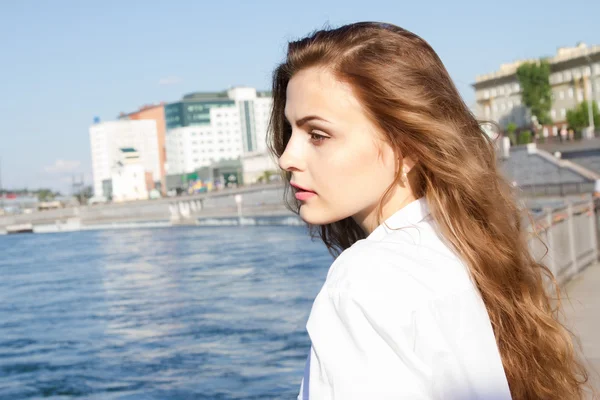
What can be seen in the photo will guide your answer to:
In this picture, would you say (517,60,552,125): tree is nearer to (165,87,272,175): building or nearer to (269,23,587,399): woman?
(269,23,587,399): woman

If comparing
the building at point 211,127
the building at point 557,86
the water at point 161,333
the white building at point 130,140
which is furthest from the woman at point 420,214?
the white building at point 130,140

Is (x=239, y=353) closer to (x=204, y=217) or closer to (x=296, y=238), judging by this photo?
(x=296, y=238)

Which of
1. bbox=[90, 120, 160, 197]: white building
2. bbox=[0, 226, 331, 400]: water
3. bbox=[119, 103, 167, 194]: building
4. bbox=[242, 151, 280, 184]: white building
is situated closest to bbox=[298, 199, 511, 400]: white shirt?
bbox=[0, 226, 331, 400]: water

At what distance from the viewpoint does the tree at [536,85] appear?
8212 cm

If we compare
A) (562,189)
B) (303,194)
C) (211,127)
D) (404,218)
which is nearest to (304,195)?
(303,194)

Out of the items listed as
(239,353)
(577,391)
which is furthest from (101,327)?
(577,391)

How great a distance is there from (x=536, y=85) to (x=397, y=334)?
8549cm

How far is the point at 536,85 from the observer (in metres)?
83.1

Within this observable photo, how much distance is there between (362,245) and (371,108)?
26cm

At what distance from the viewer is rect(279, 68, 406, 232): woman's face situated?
4.79 feet

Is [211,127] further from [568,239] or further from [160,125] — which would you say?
[568,239]

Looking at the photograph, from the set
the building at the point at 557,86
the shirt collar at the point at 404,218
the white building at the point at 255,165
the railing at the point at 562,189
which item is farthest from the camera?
the white building at the point at 255,165

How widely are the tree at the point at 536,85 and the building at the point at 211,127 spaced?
90752mm

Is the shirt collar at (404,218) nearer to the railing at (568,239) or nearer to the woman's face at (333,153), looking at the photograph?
the woman's face at (333,153)
